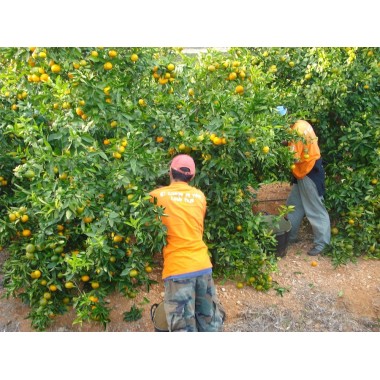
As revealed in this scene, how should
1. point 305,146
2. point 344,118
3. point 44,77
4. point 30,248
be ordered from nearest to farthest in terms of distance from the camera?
point 44,77 < point 30,248 < point 305,146 < point 344,118

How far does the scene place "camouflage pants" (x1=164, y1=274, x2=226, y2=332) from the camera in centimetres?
300

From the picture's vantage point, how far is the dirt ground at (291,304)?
3619 mm

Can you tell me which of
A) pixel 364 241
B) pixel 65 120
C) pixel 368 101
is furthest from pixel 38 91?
pixel 364 241

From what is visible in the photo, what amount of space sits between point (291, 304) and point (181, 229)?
1668mm

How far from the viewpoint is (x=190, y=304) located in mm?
3025

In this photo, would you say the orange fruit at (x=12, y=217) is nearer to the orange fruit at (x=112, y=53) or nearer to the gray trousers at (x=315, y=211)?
the orange fruit at (x=112, y=53)

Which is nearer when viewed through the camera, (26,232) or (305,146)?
(26,232)

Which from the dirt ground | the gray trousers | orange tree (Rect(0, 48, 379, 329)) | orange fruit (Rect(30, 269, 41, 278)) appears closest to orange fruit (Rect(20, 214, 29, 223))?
orange tree (Rect(0, 48, 379, 329))

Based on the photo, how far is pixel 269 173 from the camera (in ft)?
15.2

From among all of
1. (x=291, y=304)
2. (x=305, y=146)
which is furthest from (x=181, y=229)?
(x=305, y=146)

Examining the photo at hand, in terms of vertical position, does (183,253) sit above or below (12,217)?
below

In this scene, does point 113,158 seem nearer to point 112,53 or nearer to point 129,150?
point 129,150

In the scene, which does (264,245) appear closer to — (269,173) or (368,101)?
(269,173)

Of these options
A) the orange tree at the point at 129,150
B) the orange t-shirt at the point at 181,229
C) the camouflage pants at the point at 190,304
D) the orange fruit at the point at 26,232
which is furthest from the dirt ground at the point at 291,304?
the orange fruit at the point at 26,232
